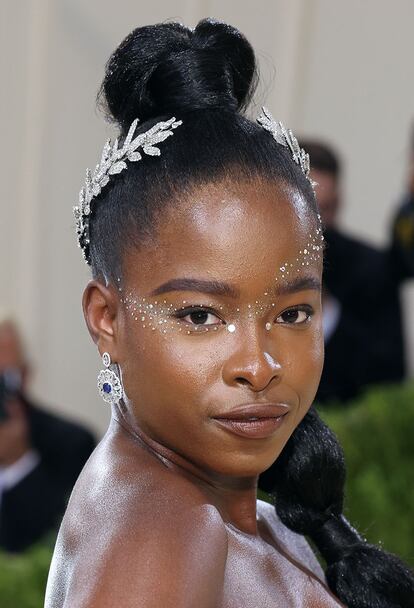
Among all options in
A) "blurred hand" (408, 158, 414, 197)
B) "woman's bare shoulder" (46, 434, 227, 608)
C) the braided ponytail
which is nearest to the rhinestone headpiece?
"woman's bare shoulder" (46, 434, 227, 608)

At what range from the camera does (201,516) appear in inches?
56.7

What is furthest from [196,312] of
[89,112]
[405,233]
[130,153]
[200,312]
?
[89,112]

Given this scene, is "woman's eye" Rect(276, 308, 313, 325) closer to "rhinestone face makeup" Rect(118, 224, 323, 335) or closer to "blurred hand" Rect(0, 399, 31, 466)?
"rhinestone face makeup" Rect(118, 224, 323, 335)

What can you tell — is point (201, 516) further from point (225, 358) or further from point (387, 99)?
point (387, 99)

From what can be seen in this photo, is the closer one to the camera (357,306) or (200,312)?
(200,312)

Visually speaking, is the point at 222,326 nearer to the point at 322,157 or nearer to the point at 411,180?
the point at 322,157

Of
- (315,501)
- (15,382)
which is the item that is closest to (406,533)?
(15,382)

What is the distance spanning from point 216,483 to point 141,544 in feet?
1.00

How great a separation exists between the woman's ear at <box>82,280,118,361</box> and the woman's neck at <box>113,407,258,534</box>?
3.5 inches

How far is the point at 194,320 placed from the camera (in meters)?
1.53

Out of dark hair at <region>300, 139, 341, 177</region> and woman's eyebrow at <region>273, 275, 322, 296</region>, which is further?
dark hair at <region>300, 139, 341, 177</region>

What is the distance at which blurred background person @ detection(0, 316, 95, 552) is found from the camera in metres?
4.99

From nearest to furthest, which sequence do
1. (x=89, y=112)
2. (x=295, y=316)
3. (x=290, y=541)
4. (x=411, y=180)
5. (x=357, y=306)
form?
1. (x=295, y=316)
2. (x=290, y=541)
3. (x=411, y=180)
4. (x=357, y=306)
5. (x=89, y=112)

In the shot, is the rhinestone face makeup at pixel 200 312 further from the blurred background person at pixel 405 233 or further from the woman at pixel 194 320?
the blurred background person at pixel 405 233
